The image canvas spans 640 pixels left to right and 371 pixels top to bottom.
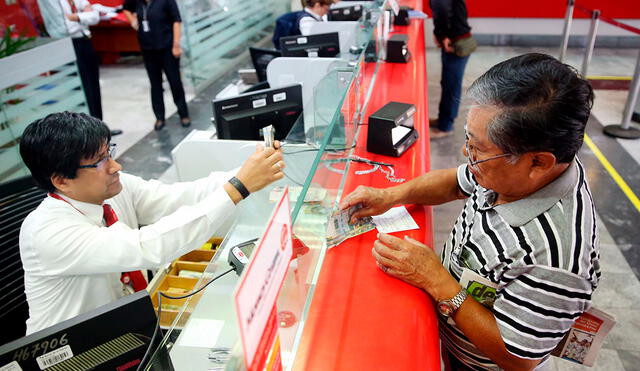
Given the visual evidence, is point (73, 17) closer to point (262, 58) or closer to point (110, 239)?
point (262, 58)

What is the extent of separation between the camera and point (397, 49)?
3.83 metres

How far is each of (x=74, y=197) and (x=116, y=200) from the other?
0.79 ft

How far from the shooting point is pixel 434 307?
137 cm

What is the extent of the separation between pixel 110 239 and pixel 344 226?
811mm

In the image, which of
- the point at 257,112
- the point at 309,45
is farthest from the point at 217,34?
the point at 257,112

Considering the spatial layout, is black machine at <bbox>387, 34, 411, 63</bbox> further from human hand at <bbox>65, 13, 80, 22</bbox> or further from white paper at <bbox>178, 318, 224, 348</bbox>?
human hand at <bbox>65, 13, 80, 22</bbox>

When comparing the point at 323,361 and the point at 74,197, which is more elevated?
the point at 74,197

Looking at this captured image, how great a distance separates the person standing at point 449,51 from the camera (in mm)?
4258

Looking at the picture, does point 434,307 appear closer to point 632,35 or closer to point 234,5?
point 234,5

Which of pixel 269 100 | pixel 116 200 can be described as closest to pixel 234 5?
pixel 269 100

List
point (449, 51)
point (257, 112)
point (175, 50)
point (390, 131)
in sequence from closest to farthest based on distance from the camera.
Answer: point (390, 131) → point (257, 112) → point (449, 51) → point (175, 50)

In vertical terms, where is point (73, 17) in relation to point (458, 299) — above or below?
above

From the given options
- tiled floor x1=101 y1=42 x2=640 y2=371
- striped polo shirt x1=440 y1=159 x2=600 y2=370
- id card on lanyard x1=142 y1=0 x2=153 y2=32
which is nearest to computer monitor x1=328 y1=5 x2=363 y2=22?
tiled floor x1=101 y1=42 x2=640 y2=371

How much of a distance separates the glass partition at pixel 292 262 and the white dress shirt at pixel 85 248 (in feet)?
0.56
